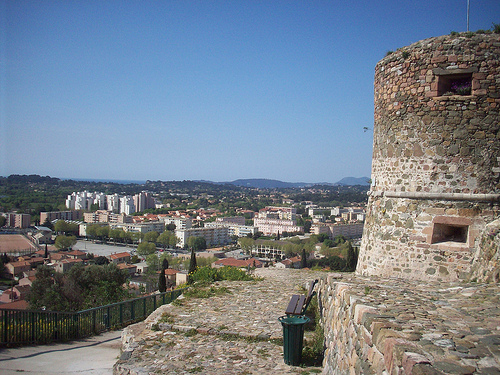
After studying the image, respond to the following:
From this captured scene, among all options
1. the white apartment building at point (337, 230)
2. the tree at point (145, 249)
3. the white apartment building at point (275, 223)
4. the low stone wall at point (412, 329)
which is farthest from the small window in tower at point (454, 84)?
the white apartment building at point (275, 223)

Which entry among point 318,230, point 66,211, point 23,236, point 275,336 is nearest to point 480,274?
point 275,336

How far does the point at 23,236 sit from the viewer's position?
320 ft

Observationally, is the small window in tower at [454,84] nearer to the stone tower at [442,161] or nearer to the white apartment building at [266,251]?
the stone tower at [442,161]

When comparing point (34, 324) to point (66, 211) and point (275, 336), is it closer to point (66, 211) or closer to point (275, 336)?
point (275, 336)

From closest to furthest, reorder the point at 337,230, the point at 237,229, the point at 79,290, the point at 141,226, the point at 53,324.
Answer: the point at 53,324, the point at 79,290, the point at 141,226, the point at 337,230, the point at 237,229

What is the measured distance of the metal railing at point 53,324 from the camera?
8.23 meters

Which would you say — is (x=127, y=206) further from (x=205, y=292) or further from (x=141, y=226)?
(x=205, y=292)

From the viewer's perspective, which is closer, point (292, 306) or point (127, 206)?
point (292, 306)

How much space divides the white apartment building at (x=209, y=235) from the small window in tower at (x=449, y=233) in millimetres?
104457

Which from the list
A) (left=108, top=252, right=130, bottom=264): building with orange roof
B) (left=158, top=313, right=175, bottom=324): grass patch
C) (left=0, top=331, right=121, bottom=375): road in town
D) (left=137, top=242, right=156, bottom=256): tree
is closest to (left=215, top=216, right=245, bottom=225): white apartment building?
(left=137, top=242, right=156, bottom=256): tree

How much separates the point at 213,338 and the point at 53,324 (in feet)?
13.6

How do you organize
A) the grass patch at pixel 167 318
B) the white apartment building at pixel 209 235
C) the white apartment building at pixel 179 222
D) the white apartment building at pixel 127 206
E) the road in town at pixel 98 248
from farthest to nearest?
the white apartment building at pixel 127 206
the white apartment building at pixel 179 222
the white apartment building at pixel 209 235
the road in town at pixel 98 248
the grass patch at pixel 167 318

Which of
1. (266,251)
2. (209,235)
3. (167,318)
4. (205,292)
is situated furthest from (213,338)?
(209,235)

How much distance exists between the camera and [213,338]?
646 cm
